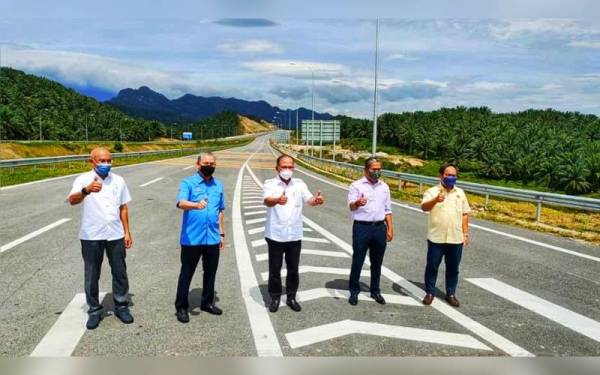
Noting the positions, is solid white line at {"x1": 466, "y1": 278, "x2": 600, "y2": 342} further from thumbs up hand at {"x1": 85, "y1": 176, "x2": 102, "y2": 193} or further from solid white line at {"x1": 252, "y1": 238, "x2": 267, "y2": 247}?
thumbs up hand at {"x1": 85, "y1": 176, "x2": 102, "y2": 193}

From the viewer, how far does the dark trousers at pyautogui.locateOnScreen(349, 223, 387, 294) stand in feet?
21.3

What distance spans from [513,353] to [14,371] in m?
4.35

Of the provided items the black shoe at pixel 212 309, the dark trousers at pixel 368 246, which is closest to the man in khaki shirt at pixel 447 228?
the dark trousers at pixel 368 246

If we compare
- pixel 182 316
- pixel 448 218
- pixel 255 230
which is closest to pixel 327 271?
pixel 448 218

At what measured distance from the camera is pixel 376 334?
5.26 metres

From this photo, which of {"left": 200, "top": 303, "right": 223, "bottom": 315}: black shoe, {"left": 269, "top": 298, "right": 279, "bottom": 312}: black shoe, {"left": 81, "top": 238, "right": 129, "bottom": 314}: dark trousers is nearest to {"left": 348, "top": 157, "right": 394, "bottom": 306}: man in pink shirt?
{"left": 269, "top": 298, "right": 279, "bottom": 312}: black shoe

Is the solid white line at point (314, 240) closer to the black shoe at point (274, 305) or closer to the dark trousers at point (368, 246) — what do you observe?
the dark trousers at point (368, 246)

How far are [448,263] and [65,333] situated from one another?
4843 mm

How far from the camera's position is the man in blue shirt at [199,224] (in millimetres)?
5590

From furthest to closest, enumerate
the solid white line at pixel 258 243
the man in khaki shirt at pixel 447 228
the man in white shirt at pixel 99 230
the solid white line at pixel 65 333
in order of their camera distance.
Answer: the solid white line at pixel 258 243
the man in khaki shirt at pixel 447 228
the man in white shirt at pixel 99 230
the solid white line at pixel 65 333

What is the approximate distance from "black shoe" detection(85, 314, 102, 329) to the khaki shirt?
14.3ft

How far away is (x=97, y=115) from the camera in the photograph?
156 m

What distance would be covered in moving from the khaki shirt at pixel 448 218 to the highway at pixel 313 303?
0.90 m

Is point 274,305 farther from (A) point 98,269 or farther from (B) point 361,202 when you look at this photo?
(A) point 98,269
